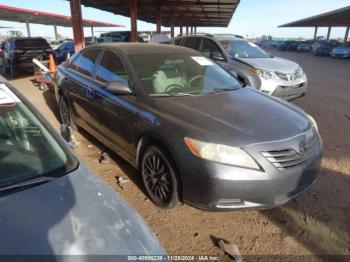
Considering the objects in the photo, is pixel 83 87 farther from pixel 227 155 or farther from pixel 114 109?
pixel 227 155

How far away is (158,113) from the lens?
2.86 m

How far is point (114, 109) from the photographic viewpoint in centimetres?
347

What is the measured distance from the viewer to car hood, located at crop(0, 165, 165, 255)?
4.22 feet

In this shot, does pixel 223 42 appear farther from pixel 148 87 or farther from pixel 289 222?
pixel 289 222

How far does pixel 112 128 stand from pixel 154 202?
1098 mm

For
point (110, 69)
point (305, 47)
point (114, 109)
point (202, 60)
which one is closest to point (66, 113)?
point (110, 69)

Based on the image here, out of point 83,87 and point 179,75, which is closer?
point 179,75

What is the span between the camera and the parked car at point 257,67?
20.9 feet

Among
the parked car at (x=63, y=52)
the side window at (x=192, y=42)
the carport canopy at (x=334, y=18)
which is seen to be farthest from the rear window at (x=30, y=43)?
the carport canopy at (x=334, y=18)

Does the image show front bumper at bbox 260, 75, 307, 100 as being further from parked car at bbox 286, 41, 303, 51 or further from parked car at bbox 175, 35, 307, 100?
parked car at bbox 286, 41, 303, 51

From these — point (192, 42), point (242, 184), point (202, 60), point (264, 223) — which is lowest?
point (264, 223)

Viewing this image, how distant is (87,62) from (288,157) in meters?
3.24

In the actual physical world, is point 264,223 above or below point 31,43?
below

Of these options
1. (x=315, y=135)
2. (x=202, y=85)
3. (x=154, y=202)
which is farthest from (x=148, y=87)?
(x=315, y=135)
